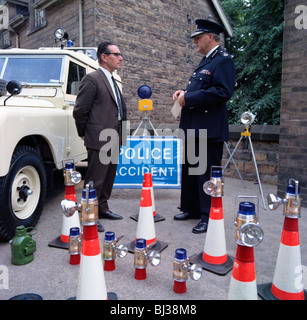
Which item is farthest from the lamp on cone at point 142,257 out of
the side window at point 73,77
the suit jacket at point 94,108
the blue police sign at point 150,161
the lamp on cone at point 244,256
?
the side window at point 73,77

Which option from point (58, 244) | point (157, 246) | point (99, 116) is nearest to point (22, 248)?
point (58, 244)

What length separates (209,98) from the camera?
3.00 m

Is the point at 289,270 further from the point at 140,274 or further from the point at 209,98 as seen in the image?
the point at 209,98

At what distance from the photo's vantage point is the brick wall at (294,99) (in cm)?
408

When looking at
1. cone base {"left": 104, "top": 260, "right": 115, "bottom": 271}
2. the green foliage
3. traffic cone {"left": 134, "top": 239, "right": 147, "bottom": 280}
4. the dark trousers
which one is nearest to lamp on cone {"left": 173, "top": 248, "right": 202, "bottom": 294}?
traffic cone {"left": 134, "top": 239, "right": 147, "bottom": 280}

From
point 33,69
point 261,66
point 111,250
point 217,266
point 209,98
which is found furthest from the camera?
point 261,66

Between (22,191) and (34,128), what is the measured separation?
0.67 m

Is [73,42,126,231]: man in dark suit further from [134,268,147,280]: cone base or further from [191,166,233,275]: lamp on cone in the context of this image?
[191,166,233,275]: lamp on cone

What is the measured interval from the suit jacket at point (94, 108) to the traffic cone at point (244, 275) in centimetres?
210

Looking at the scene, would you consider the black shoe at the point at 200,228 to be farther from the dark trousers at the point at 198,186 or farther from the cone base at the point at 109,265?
the cone base at the point at 109,265

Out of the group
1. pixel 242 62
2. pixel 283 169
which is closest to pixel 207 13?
pixel 242 62

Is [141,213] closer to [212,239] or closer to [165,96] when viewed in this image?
[212,239]

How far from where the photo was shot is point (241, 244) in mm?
1509
